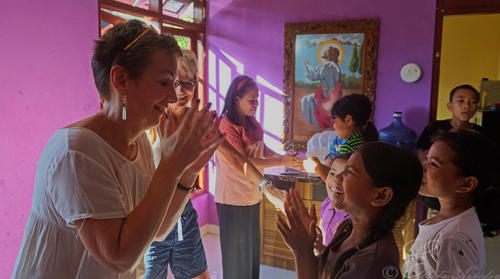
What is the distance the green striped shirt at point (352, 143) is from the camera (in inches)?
88.2

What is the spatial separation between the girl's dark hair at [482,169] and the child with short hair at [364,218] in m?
0.31

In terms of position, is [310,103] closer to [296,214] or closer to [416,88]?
[416,88]

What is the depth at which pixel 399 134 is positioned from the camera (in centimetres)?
341

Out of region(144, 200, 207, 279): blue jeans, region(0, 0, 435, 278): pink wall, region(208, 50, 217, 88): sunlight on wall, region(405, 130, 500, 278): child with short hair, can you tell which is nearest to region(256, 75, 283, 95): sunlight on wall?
region(208, 50, 217, 88): sunlight on wall

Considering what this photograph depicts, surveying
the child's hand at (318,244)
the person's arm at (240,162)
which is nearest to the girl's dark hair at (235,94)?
the person's arm at (240,162)

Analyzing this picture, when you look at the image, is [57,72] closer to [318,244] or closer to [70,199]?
[70,199]

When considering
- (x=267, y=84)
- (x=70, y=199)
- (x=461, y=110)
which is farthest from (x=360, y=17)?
(x=70, y=199)

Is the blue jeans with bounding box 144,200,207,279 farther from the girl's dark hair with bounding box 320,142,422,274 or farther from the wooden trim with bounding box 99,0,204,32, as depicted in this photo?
the wooden trim with bounding box 99,0,204,32

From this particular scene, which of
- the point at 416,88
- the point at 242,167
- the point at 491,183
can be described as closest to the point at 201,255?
the point at 242,167

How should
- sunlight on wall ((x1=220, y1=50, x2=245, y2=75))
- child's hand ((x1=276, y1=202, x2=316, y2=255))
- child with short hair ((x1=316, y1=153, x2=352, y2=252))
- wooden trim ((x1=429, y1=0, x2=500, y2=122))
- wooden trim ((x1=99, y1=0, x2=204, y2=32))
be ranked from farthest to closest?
1. sunlight on wall ((x1=220, y1=50, x2=245, y2=75))
2. wooden trim ((x1=429, y1=0, x2=500, y2=122))
3. wooden trim ((x1=99, y1=0, x2=204, y2=32))
4. child with short hair ((x1=316, y1=153, x2=352, y2=252))
5. child's hand ((x1=276, y1=202, x2=316, y2=255))

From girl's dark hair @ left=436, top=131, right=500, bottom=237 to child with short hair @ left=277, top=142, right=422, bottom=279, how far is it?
1.02 ft

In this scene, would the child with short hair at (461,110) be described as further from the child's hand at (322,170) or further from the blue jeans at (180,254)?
the blue jeans at (180,254)

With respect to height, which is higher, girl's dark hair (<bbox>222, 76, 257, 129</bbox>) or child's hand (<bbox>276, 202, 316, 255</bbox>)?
girl's dark hair (<bbox>222, 76, 257, 129</bbox>)

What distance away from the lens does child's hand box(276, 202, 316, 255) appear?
106 centimetres
